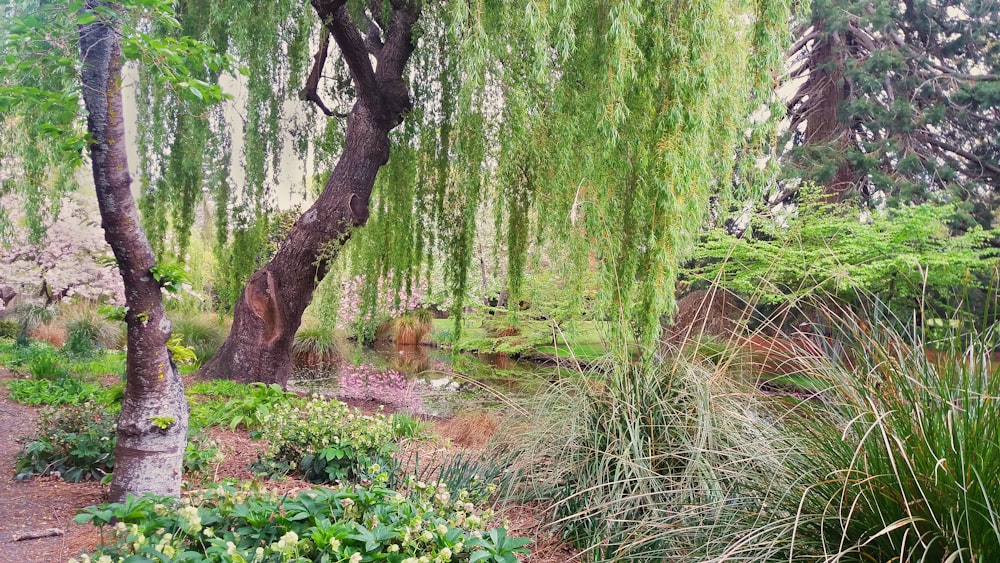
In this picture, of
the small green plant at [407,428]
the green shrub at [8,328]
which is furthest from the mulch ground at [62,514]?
the green shrub at [8,328]

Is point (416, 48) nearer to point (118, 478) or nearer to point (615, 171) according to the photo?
point (615, 171)

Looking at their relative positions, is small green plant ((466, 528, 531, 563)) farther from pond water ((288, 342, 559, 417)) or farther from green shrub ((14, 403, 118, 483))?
green shrub ((14, 403, 118, 483))

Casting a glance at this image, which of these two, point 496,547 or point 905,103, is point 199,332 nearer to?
point 496,547

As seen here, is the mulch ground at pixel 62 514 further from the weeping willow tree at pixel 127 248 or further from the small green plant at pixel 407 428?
the small green plant at pixel 407 428

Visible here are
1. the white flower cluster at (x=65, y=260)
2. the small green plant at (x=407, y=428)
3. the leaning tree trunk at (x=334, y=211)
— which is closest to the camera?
the small green plant at (x=407, y=428)

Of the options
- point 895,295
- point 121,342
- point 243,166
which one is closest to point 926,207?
Answer: point 895,295

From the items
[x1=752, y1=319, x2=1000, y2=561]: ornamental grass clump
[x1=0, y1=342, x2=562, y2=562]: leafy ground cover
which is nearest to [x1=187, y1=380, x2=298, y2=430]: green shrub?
[x1=0, y1=342, x2=562, y2=562]: leafy ground cover

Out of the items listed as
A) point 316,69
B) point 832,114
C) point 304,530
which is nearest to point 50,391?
point 316,69

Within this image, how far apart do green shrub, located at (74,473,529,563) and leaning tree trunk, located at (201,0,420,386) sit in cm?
371

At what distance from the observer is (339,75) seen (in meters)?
5.97

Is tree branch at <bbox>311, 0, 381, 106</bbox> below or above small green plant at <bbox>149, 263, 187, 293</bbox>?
above

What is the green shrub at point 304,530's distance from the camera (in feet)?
4.96

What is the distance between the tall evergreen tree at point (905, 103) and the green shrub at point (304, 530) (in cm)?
974

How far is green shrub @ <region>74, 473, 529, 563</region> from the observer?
1.51m
